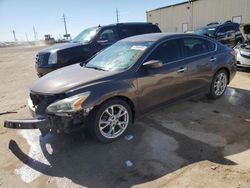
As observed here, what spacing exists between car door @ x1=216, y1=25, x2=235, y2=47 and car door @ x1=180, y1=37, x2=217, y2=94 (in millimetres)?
7389

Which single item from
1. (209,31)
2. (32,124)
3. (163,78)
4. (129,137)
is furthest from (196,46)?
(209,31)

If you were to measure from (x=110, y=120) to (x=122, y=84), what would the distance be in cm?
58

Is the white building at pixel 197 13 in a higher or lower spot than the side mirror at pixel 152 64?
higher

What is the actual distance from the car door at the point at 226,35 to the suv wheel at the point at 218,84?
23.0 ft

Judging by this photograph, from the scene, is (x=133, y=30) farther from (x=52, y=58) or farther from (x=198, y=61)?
(x=198, y=61)

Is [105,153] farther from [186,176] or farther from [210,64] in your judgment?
[210,64]

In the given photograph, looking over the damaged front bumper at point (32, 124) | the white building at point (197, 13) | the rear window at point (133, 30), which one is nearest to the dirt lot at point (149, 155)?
the damaged front bumper at point (32, 124)

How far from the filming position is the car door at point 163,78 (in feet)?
12.3

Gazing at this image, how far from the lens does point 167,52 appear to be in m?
4.13

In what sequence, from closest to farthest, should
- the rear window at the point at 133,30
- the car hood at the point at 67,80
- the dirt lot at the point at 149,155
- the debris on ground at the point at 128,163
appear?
the dirt lot at the point at 149,155 → the debris on ground at the point at 128,163 → the car hood at the point at 67,80 → the rear window at the point at 133,30

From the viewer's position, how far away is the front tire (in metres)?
3.30

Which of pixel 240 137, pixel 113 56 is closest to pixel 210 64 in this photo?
pixel 240 137

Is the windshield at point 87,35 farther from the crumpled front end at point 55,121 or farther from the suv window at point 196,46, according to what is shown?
the crumpled front end at point 55,121

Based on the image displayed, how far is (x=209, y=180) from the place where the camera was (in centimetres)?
266
